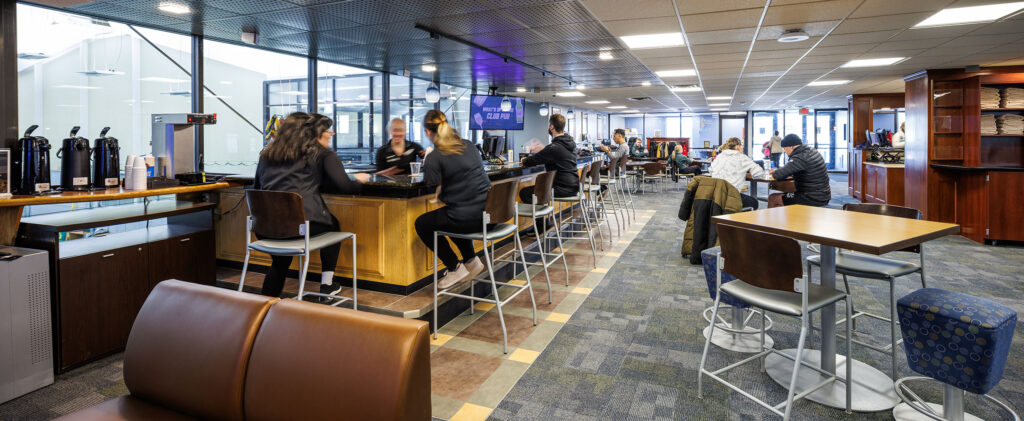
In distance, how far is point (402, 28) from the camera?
18.0 feet

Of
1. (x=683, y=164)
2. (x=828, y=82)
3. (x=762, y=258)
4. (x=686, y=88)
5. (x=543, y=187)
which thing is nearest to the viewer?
(x=762, y=258)

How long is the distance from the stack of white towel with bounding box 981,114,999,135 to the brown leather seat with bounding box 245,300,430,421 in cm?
885

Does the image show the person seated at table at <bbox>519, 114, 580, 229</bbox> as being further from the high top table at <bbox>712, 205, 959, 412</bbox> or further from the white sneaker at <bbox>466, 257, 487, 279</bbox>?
the high top table at <bbox>712, 205, 959, 412</bbox>

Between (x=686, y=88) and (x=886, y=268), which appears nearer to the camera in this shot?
(x=886, y=268)

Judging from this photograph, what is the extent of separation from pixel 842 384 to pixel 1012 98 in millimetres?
6901

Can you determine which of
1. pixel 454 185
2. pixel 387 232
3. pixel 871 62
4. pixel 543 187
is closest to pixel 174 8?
pixel 387 232

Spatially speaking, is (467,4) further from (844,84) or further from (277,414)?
(844,84)

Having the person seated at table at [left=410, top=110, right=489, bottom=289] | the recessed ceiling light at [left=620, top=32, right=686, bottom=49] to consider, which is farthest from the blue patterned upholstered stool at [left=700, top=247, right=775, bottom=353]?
the recessed ceiling light at [left=620, top=32, right=686, bottom=49]

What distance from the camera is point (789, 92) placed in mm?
12016

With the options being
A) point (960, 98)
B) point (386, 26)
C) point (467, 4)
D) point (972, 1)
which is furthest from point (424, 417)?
point (960, 98)

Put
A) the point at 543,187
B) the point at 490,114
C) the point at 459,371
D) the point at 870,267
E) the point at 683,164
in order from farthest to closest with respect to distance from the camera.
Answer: the point at 683,164, the point at 490,114, the point at 543,187, the point at 459,371, the point at 870,267

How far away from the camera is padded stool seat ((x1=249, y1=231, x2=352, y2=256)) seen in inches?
115

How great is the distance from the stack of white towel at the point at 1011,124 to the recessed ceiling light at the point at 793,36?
3.67 meters

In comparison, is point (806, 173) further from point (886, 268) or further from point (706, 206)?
point (886, 268)
